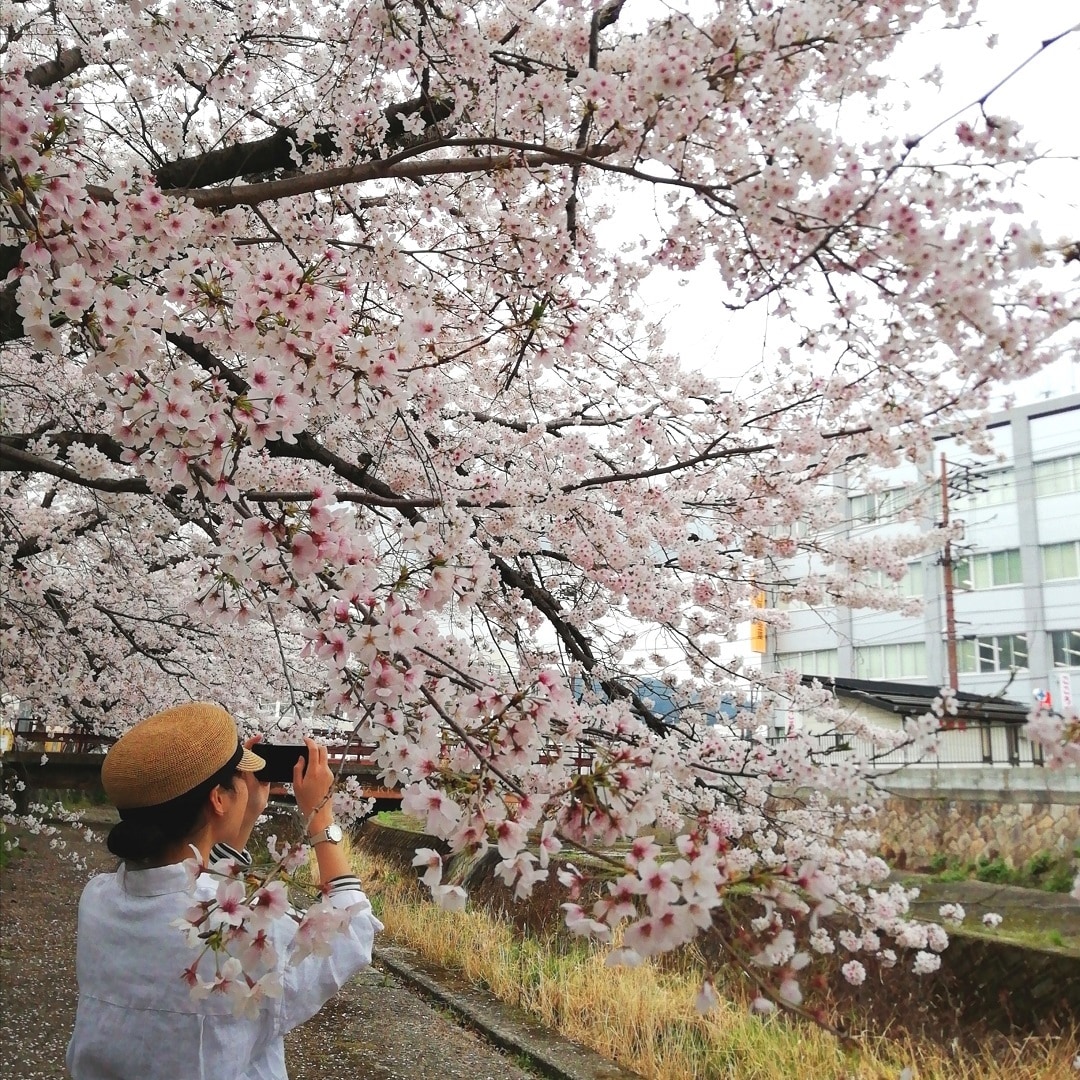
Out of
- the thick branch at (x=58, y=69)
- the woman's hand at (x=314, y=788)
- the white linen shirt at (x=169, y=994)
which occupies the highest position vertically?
the thick branch at (x=58, y=69)

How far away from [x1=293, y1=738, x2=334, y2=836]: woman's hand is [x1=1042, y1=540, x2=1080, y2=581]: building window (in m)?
21.5

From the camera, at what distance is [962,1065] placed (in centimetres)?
434

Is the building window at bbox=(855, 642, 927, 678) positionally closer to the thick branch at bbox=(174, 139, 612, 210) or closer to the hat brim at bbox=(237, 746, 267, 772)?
the thick branch at bbox=(174, 139, 612, 210)

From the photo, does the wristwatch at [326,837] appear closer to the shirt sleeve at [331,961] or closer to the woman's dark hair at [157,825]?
the shirt sleeve at [331,961]

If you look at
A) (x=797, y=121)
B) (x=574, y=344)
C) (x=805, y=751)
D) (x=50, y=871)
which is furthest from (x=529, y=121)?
(x=50, y=871)

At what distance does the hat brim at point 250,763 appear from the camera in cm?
173

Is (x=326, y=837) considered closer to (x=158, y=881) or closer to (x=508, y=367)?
(x=158, y=881)

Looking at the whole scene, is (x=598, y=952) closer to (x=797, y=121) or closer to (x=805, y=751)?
(x=805, y=751)

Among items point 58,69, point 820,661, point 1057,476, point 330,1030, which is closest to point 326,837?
point 58,69

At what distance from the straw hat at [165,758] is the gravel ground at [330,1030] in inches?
149

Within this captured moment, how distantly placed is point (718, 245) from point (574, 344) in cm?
63

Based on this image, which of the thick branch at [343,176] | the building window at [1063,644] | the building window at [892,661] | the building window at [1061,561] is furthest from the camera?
the building window at [892,661]

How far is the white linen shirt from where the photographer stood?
1.50m

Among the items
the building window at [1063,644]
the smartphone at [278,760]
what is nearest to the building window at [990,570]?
the building window at [1063,644]
